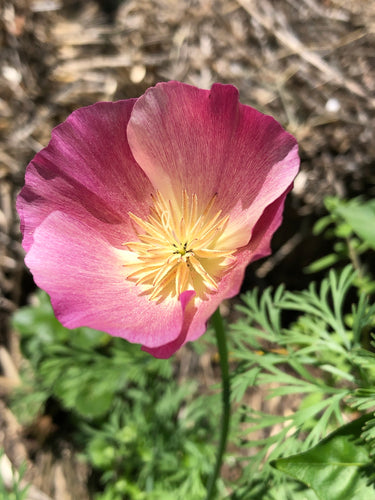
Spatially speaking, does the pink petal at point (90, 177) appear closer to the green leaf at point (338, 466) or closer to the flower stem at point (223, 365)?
the flower stem at point (223, 365)

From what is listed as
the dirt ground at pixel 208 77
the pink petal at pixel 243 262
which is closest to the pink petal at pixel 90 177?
the pink petal at pixel 243 262

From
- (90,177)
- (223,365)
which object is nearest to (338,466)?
(223,365)

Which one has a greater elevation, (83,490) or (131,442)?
(131,442)

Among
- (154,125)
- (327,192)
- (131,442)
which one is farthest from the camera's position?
(327,192)

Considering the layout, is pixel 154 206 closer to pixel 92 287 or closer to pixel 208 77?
pixel 92 287

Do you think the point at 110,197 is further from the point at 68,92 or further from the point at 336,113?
the point at 68,92

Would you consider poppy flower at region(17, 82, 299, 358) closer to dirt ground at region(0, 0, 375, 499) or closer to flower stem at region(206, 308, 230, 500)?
flower stem at region(206, 308, 230, 500)

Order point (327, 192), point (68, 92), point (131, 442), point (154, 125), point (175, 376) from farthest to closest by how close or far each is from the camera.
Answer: point (68, 92)
point (175, 376)
point (327, 192)
point (131, 442)
point (154, 125)

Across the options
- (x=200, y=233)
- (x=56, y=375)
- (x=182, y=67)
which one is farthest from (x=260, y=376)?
(x=182, y=67)
